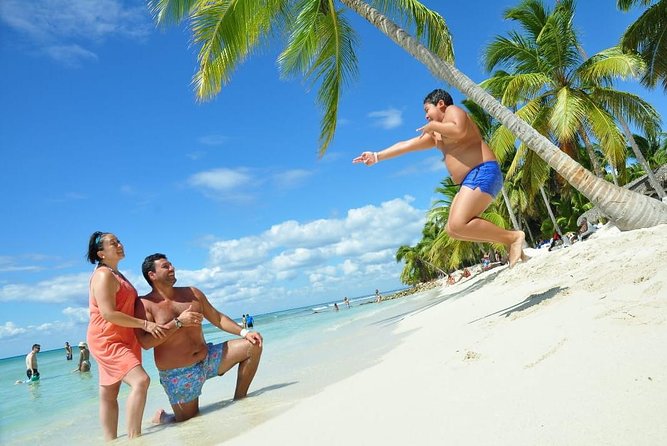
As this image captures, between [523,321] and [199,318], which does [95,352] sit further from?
[523,321]

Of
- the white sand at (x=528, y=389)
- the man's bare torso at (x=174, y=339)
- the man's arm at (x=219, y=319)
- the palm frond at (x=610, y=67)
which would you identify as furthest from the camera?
the palm frond at (x=610, y=67)

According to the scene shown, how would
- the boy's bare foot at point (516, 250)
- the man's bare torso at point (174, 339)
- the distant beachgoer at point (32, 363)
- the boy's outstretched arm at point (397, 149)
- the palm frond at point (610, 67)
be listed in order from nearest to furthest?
the man's bare torso at point (174, 339), the boy's bare foot at point (516, 250), the boy's outstretched arm at point (397, 149), the palm frond at point (610, 67), the distant beachgoer at point (32, 363)

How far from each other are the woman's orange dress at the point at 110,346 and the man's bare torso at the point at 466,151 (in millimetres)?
3094

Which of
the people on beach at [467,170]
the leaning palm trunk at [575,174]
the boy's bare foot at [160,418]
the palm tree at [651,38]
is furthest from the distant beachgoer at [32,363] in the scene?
the palm tree at [651,38]

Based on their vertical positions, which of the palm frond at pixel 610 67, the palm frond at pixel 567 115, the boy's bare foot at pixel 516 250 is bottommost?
the boy's bare foot at pixel 516 250

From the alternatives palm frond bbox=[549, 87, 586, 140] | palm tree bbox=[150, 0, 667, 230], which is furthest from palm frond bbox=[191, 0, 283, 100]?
palm frond bbox=[549, 87, 586, 140]

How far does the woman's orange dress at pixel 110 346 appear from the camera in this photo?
11.8 feet

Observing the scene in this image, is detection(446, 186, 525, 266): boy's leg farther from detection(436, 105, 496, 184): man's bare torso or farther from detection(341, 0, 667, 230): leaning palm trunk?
detection(341, 0, 667, 230): leaning palm trunk

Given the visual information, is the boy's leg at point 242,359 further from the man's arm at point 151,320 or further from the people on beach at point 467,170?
the people on beach at point 467,170

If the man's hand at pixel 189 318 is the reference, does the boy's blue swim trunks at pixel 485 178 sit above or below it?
above

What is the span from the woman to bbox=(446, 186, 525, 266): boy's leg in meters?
2.64

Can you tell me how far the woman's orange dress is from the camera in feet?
11.8

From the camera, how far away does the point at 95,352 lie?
143 inches

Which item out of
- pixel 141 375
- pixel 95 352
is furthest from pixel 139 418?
pixel 95 352
